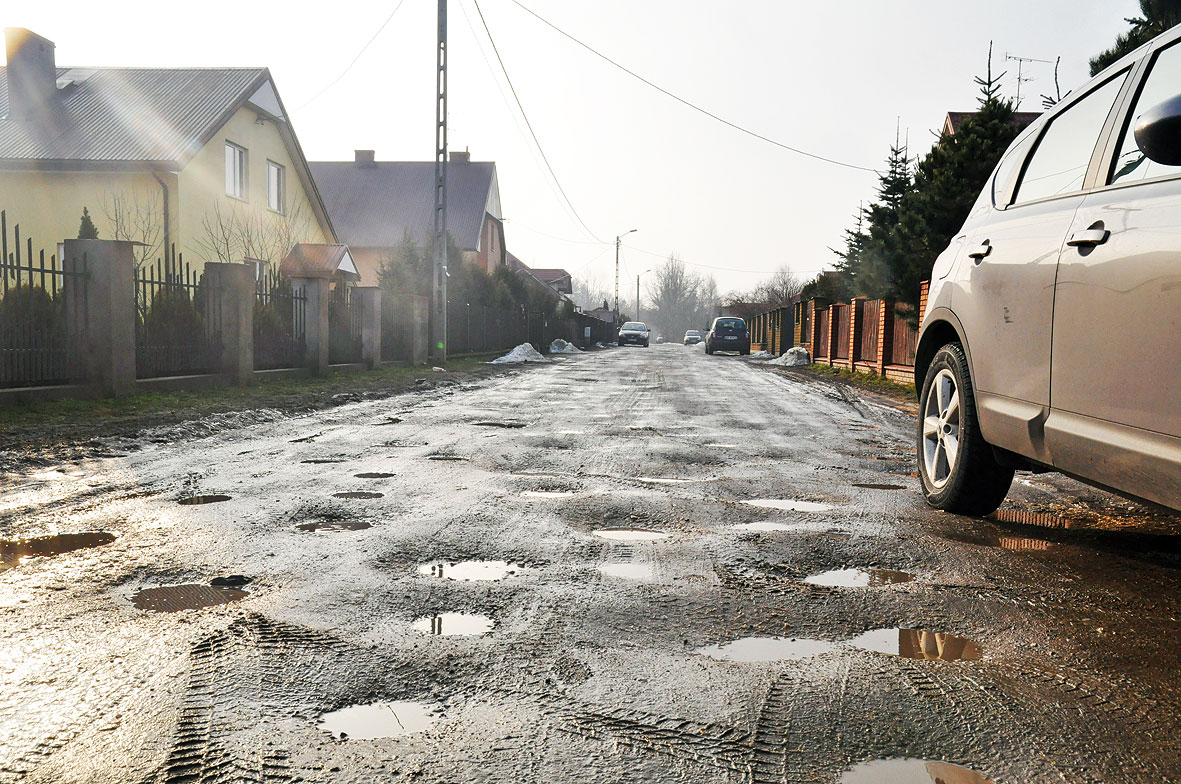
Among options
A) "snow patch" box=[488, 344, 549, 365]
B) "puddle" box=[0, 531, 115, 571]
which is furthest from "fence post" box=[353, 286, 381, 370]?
"puddle" box=[0, 531, 115, 571]

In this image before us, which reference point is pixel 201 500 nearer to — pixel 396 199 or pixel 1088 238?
pixel 1088 238

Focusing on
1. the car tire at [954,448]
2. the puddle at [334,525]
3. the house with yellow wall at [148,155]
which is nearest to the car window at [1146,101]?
the car tire at [954,448]

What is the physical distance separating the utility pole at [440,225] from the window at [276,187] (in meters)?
6.92

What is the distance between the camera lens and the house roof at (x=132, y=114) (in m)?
21.2

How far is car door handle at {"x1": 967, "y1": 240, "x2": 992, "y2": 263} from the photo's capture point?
4.22 m

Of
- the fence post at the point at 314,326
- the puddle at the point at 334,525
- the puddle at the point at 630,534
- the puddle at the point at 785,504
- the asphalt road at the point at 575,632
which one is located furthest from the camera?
the fence post at the point at 314,326

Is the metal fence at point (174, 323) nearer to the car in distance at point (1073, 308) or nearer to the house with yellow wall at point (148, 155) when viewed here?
the house with yellow wall at point (148, 155)

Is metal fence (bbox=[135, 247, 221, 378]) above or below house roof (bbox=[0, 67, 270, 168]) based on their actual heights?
below

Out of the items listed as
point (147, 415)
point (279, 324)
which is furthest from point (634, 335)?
point (147, 415)

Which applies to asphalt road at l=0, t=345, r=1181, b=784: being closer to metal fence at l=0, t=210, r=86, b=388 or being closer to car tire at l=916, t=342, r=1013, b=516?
car tire at l=916, t=342, r=1013, b=516

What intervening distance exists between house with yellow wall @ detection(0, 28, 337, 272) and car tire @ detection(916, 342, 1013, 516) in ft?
63.5

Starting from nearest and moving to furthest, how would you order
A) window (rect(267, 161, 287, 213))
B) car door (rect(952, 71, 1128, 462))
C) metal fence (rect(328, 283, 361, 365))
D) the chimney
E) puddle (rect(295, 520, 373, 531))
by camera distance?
car door (rect(952, 71, 1128, 462)) < puddle (rect(295, 520, 373, 531)) < metal fence (rect(328, 283, 361, 365)) < the chimney < window (rect(267, 161, 287, 213))

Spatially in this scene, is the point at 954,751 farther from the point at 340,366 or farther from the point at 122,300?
the point at 340,366

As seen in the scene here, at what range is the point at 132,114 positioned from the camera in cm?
2302
